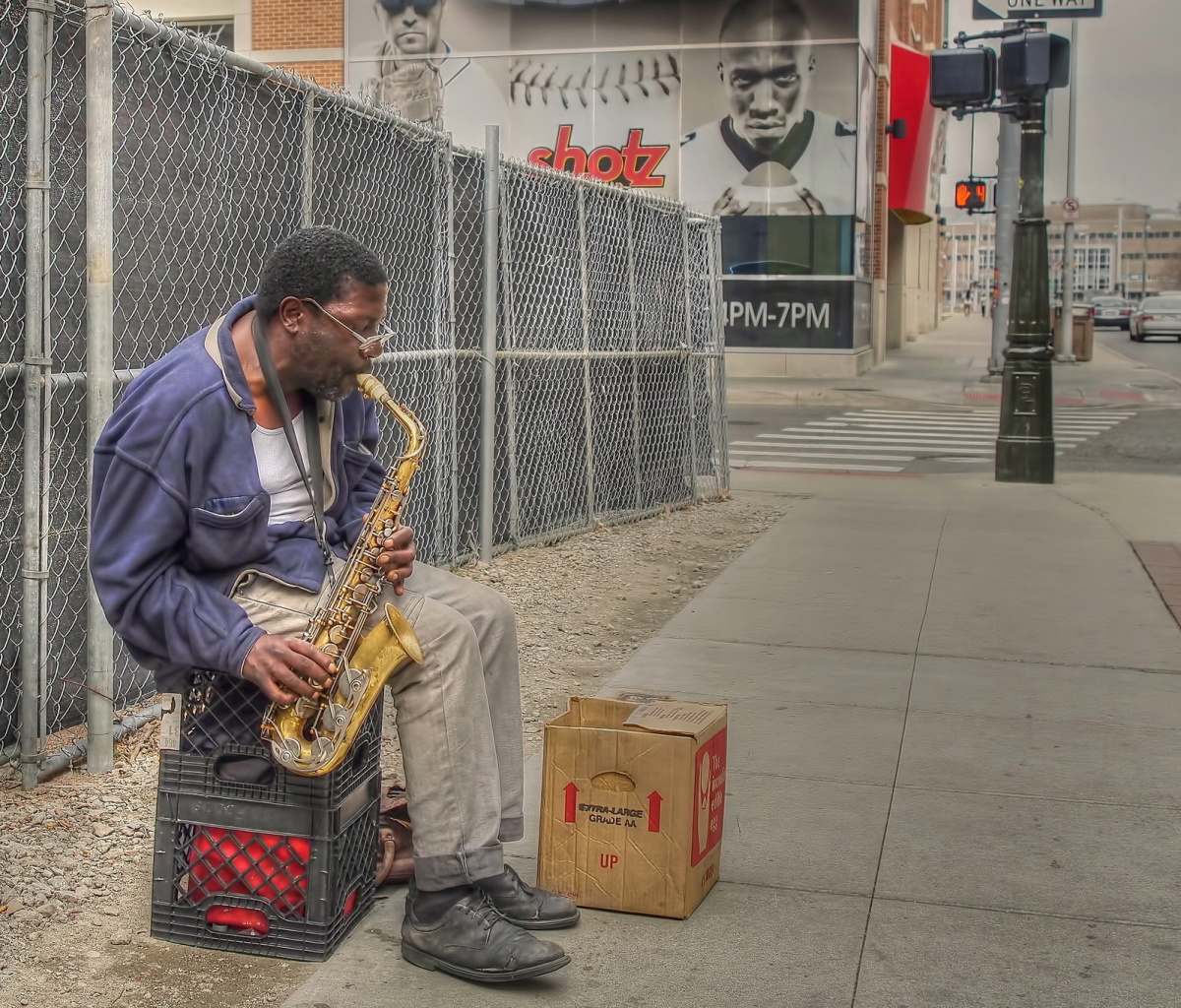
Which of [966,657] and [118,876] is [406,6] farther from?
[118,876]

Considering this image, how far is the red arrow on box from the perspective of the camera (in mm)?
3775

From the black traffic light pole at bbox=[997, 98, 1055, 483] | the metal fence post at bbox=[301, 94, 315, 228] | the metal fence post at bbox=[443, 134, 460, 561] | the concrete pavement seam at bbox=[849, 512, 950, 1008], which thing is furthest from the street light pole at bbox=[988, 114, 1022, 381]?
the metal fence post at bbox=[301, 94, 315, 228]

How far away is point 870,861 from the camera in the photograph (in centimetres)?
430

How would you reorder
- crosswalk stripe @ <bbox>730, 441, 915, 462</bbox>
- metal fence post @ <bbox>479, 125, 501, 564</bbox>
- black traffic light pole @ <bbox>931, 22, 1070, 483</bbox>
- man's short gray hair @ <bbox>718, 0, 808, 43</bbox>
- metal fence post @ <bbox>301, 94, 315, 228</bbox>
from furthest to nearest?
1. man's short gray hair @ <bbox>718, 0, 808, 43</bbox>
2. crosswalk stripe @ <bbox>730, 441, 915, 462</bbox>
3. black traffic light pole @ <bbox>931, 22, 1070, 483</bbox>
4. metal fence post @ <bbox>479, 125, 501, 564</bbox>
5. metal fence post @ <bbox>301, 94, 315, 228</bbox>

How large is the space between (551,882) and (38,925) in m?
1.28

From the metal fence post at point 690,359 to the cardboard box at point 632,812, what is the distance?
7531mm

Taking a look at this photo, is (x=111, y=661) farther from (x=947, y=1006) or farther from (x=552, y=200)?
(x=552, y=200)

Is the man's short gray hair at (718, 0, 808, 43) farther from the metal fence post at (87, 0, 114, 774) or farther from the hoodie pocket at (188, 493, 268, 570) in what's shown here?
the hoodie pocket at (188, 493, 268, 570)

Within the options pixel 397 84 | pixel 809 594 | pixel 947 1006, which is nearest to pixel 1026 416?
pixel 809 594

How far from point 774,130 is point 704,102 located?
135 cm

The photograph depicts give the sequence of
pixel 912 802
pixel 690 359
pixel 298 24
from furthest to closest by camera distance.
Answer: pixel 298 24 < pixel 690 359 < pixel 912 802

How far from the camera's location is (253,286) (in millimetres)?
5871

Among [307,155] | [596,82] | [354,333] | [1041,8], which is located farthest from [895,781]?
[596,82]

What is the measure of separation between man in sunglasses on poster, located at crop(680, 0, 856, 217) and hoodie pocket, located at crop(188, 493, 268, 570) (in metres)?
23.6
